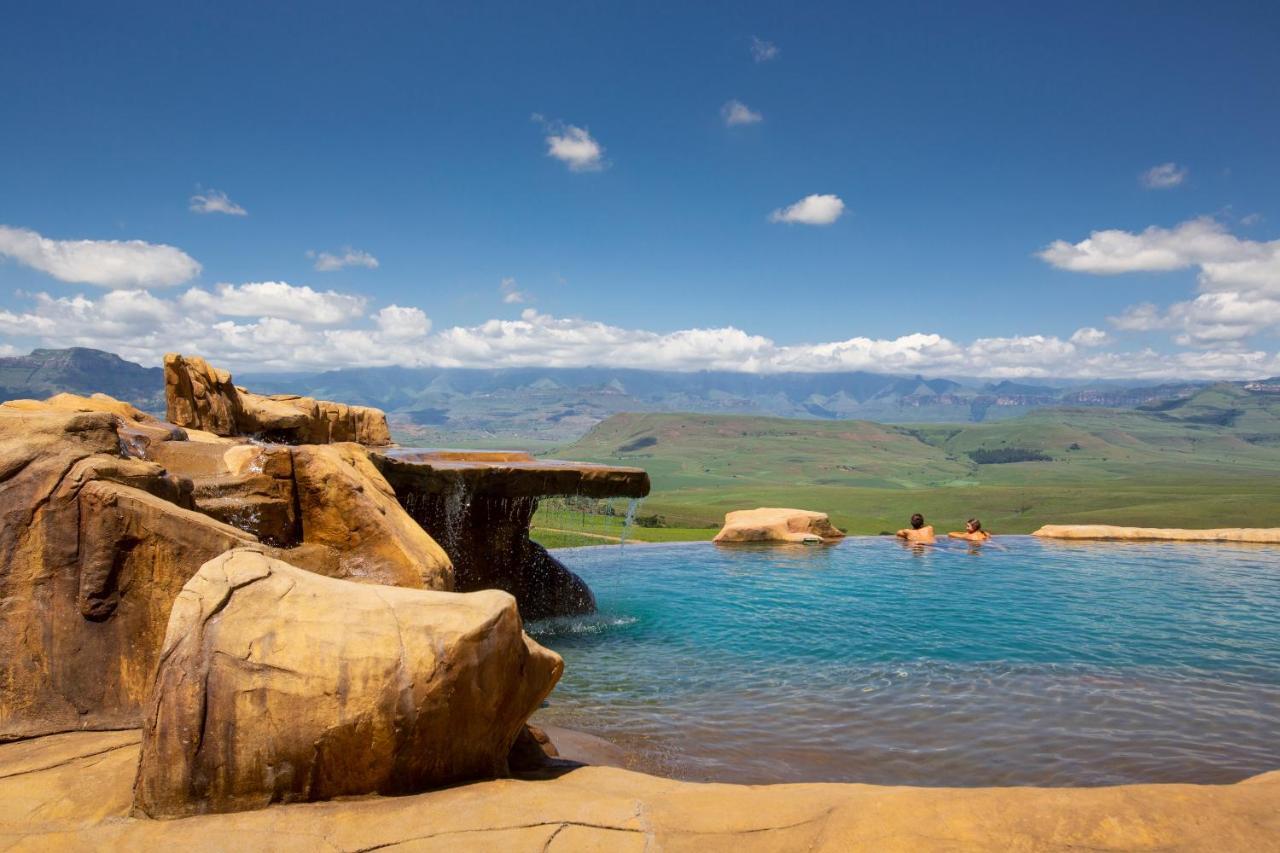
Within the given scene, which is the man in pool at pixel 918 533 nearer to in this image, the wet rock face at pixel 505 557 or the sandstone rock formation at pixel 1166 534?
the sandstone rock formation at pixel 1166 534

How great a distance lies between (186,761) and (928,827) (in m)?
5.64

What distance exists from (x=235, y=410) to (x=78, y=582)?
13.5 meters

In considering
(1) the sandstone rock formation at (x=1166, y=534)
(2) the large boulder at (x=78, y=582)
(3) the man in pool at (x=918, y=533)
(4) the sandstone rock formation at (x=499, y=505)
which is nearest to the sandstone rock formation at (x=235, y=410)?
(4) the sandstone rock formation at (x=499, y=505)

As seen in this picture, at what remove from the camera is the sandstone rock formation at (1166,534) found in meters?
35.0

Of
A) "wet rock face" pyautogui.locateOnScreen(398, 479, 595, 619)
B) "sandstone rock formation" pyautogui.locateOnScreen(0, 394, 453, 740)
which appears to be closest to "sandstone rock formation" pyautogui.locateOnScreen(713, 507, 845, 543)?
"wet rock face" pyautogui.locateOnScreen(398, 479, 595, 619)

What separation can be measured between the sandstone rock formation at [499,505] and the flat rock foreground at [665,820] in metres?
11.9

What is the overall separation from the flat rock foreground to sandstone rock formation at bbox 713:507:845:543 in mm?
30805

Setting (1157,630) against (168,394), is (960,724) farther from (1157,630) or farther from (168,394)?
(168,394)

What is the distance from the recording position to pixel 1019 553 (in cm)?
3284

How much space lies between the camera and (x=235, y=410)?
20297 millimetres

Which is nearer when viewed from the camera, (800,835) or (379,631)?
(800,835)

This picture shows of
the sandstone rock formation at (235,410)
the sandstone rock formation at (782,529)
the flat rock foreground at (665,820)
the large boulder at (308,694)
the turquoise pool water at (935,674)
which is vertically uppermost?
the sandstone rock formation at (235,410)

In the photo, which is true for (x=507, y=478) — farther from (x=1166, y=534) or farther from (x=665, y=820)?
(x=1166, y=534)

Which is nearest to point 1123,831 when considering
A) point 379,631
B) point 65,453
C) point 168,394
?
point 379,631
